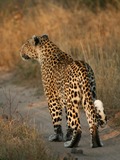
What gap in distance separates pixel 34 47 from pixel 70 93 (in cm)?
170

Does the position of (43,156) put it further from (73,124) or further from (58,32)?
(58,32)

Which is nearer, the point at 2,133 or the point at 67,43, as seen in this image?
the point at 2,133

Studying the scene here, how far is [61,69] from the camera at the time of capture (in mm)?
9352

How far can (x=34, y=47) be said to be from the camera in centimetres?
1026

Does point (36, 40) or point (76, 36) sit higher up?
point (36, 40)

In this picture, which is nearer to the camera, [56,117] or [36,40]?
[56,117]

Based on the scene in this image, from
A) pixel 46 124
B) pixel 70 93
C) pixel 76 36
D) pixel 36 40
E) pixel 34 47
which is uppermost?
pixel 36 40

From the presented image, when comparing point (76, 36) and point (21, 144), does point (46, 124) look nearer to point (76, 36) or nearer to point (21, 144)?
point (21, 144)

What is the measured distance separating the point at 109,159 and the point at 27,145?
3.56 feet

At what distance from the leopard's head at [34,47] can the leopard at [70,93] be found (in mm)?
22

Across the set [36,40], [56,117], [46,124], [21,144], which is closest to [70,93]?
[56,117]

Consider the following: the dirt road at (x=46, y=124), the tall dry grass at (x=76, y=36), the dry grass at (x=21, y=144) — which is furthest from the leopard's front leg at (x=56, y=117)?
the tall dry grass at (x=76, y=36)

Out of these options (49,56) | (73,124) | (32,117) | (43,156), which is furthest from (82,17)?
(43,156)

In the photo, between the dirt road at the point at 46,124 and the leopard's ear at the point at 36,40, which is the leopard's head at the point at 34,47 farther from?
the dirt road at the point at 46,124
